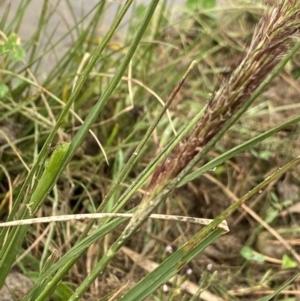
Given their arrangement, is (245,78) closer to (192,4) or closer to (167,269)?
(167,269)

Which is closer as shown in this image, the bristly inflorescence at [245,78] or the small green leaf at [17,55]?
the bristly inflorescence at [245,78]

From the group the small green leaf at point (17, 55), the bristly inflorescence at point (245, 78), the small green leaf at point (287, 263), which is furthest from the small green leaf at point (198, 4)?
the bristly inflorescence at point (245, 78)

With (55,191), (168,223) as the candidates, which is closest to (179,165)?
(55,191)

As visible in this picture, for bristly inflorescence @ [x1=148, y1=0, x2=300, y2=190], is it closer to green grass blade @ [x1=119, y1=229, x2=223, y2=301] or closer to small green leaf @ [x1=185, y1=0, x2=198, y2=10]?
green grass blade @ [x1=119, y1=229, x2=223, y2=301]

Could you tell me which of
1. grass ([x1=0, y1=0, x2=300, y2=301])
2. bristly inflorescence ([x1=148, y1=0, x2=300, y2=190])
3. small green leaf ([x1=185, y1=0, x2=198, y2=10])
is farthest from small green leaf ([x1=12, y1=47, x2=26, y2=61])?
bristly inflorescence ([x1=148, y1=0, x2=300, y2=190])

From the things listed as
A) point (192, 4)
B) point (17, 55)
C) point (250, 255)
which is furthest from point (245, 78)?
point (192, 4)

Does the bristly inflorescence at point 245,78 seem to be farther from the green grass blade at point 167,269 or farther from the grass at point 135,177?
the grass at point 135,177

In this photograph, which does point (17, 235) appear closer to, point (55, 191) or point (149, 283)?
point (149, 283)
